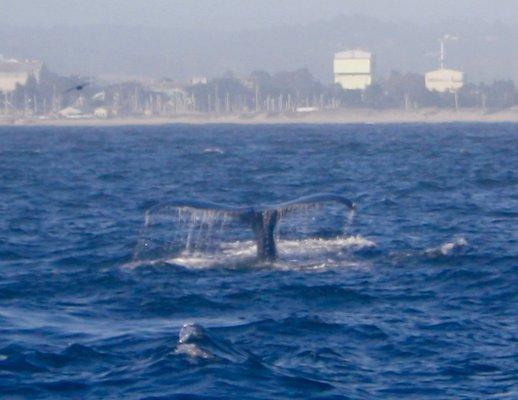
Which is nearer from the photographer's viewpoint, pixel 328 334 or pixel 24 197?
pixel 328 334

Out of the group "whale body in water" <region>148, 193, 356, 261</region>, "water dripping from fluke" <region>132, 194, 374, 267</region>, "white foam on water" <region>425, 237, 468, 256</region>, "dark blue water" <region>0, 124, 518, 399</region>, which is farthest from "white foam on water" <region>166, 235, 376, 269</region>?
"white foam on water" <region>425, 237, 468, 256</region>

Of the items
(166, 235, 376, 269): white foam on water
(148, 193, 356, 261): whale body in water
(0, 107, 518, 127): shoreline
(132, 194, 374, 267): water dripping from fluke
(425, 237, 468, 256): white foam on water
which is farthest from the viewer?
(0, 107, 518, 127): shoreline

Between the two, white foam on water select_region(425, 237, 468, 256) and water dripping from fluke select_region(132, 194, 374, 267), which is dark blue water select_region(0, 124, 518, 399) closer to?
white foam on water select_region(425, 237, 468, 256)

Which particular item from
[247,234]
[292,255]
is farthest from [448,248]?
[247,234]

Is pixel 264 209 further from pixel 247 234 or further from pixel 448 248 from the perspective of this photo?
pixel 247 234

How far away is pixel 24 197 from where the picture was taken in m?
36.5


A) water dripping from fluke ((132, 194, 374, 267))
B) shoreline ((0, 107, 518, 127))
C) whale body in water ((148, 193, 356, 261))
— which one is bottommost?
shoreline ((0, 107, 518, 127))

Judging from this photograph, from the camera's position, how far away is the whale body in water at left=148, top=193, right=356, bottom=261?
65.9 feet

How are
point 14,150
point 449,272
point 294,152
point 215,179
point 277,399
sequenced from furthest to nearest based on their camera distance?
1. point 14,150
2. point 294,152
3. point 215,179
4. point 449,272
5. point 277,399

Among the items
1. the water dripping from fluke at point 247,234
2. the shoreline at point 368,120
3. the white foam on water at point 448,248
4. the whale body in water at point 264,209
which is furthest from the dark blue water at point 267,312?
the shoreline at point 368,120

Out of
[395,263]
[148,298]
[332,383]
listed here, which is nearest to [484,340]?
[332,383]

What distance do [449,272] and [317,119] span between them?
178 meters

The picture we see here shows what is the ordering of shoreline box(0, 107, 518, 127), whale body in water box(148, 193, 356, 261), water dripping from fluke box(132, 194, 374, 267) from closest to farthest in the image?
whale body in water box(148, 193, 356, 261) → water dripping from fluke box(132, 194, 374, 267) → shoreline box(0, 107, 518, 127)

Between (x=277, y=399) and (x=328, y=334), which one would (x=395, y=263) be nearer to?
(x=328, y=334)
